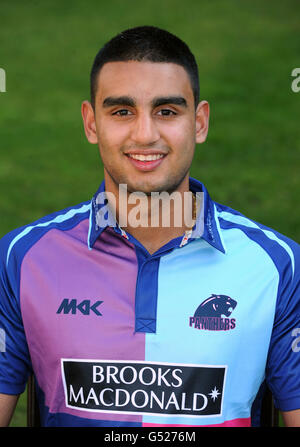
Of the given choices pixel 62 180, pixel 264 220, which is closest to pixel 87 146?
Result: pixel 62 180

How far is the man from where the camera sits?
2277 mm

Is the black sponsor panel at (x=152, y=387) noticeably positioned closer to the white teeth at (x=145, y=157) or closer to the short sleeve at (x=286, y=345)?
the short sleeve at (x=286, y=345)

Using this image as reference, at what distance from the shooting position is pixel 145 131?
2277 mm

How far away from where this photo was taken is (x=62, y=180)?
7844mm

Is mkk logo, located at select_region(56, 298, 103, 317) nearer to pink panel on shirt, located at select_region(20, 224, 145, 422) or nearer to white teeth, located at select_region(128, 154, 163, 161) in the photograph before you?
pink panel on shirt, located at select_region(20, 224, 145, 422)

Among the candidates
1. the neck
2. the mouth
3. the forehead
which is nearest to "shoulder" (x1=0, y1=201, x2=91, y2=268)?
the neck

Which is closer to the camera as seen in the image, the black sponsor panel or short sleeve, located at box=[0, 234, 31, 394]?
the black sponsor panel

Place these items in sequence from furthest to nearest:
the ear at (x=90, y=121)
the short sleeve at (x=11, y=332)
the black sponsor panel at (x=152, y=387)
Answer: the ear at (x=90, y=121)
the short sleeve at (x=11, y=332)
the black sponsor panel at (x=152, y=387)

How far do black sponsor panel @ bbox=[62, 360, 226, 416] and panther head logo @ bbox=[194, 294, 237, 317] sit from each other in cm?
17

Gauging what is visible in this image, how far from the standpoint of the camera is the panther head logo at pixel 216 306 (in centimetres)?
232

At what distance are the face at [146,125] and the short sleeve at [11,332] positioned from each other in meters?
0.48

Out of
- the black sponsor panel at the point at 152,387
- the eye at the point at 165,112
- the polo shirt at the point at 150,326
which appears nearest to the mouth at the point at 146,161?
the eye at the point at 165,112

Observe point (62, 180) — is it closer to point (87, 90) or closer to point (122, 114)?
point (87, 90)

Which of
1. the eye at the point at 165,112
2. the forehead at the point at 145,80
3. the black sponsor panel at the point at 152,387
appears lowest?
the black sponsor panel at the point at 152,387
